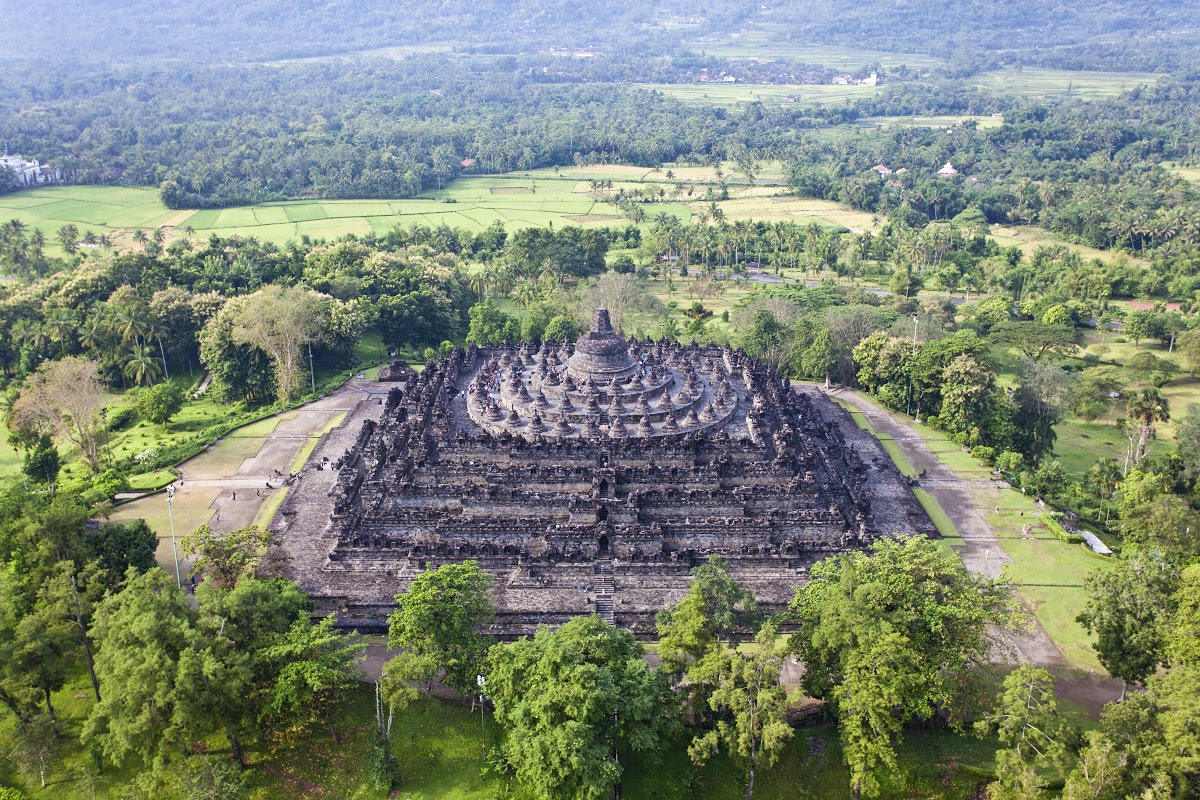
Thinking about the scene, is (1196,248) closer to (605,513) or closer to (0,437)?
(605,513)

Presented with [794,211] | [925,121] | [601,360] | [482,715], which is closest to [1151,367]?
[601,360]

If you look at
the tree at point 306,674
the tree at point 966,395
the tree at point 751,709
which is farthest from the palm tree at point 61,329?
the tree at point 966,395

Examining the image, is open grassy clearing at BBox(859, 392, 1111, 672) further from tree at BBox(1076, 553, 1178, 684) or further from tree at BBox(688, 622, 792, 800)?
tree at BBox(688, 622, 792, 800)

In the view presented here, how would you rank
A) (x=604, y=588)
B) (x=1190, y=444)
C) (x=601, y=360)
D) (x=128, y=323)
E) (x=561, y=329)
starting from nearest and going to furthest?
(x=604, y=588) → (x=1190, y=444) → (x=601, y=360) → (x=128, y=323) → (x=561, y=329)

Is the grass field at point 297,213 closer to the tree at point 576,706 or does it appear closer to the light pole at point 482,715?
the light pole at point 482,715

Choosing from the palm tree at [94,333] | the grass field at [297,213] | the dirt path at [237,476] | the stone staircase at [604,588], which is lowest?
the stone staircase at [604,588]

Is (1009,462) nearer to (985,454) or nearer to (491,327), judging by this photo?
(985,454)

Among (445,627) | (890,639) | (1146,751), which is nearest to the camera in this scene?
(1146,751)
